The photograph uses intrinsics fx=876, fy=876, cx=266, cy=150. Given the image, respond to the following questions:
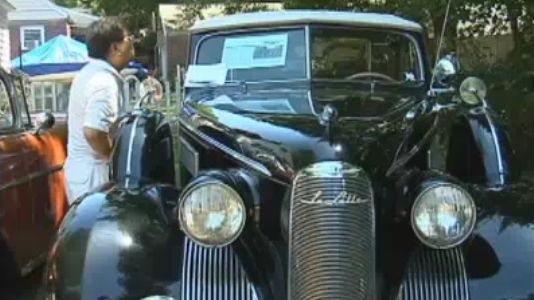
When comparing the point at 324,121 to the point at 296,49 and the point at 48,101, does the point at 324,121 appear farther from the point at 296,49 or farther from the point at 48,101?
Result: the point at 48,101

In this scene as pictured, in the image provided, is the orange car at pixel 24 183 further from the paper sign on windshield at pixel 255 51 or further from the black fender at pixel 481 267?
the black fender at pixel 481 267

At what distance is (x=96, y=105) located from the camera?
16.5ft

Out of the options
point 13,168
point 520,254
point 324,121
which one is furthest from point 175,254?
point 13,168

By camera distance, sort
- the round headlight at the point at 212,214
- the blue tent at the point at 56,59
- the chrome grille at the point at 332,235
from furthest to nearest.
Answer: the blue tent at the point at 56,59
the round headlight at the point at 212,214
the chrome grille at the point at 332,235

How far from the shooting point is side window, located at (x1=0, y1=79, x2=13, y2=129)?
6578 millimetres

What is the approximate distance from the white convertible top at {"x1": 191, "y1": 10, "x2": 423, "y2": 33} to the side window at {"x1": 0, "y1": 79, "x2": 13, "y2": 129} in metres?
1.86

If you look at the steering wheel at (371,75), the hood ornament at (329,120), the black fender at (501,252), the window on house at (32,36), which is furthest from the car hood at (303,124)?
the window on house at (32,36)

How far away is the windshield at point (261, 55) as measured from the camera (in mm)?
4930

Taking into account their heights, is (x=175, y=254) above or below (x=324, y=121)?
below

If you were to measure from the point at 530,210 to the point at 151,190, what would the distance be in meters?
1.68

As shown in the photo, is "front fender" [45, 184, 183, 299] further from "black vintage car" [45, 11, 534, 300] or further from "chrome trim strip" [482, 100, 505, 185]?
"chrome trim strip" [482, 100, 505, 185]

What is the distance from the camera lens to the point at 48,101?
13.6m

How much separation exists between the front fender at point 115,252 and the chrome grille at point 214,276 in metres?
0.06

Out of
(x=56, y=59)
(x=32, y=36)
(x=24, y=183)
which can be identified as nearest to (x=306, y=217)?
(x=24, y=183)
